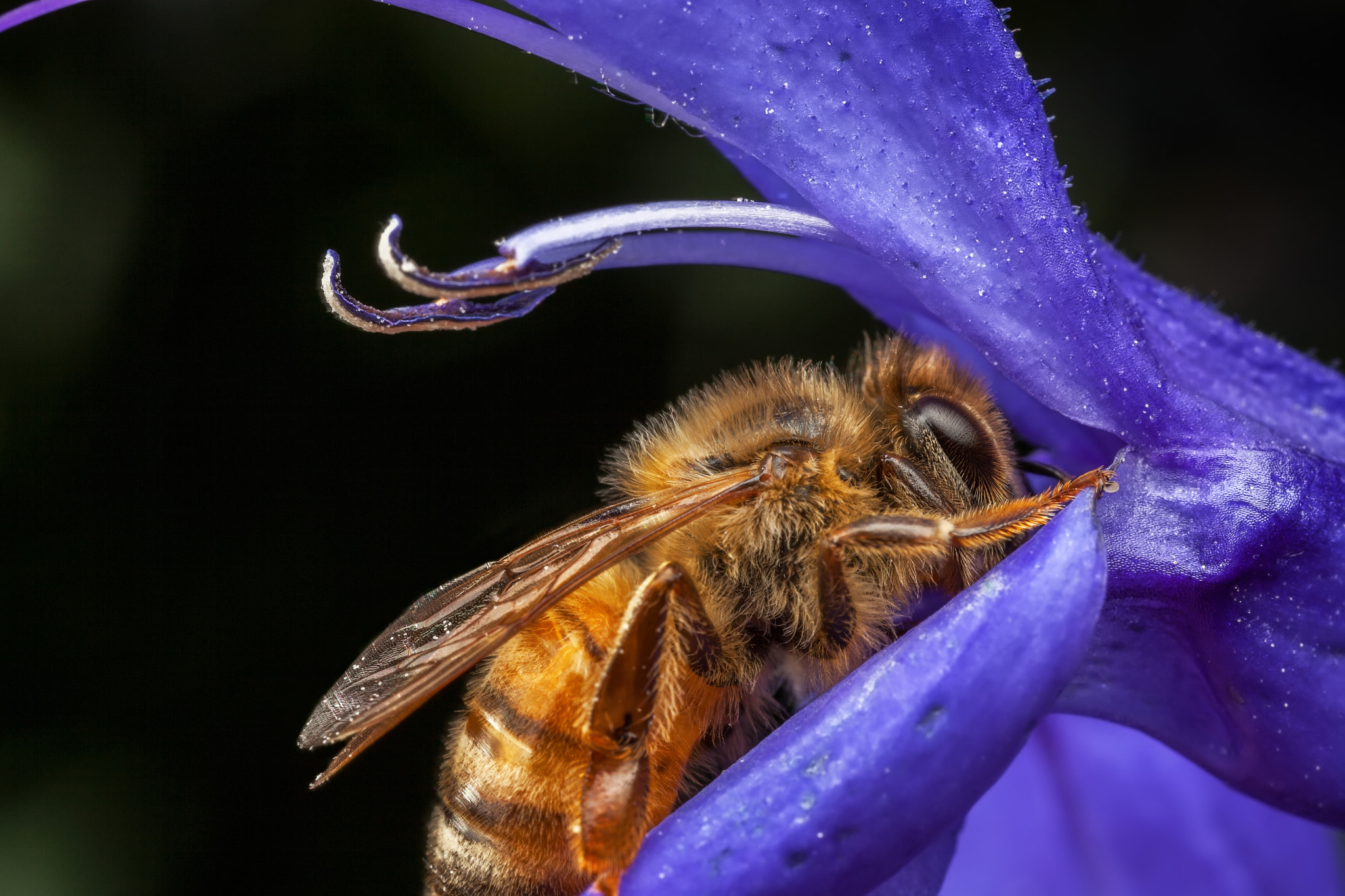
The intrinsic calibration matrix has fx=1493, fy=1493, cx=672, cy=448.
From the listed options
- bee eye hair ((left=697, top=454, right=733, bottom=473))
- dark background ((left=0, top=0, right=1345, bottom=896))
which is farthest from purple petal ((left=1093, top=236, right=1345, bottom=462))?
dark background ((left=0, top=0, right=1345, bottom=896))

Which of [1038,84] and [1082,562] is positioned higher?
[1038,84]

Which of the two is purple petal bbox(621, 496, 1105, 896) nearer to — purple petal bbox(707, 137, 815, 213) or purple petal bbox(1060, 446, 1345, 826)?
purple petal bbox(1060, 446, 1345, 826)

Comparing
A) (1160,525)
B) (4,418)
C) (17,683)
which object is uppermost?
(4,418)

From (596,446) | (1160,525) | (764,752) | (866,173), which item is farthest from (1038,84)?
(596,446)

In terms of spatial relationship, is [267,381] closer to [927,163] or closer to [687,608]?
[687,608]

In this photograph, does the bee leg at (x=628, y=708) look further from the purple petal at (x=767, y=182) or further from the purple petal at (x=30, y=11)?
the purple petal at (x=30, y=11)

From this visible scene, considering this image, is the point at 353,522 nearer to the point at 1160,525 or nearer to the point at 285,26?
the point at 285,26
